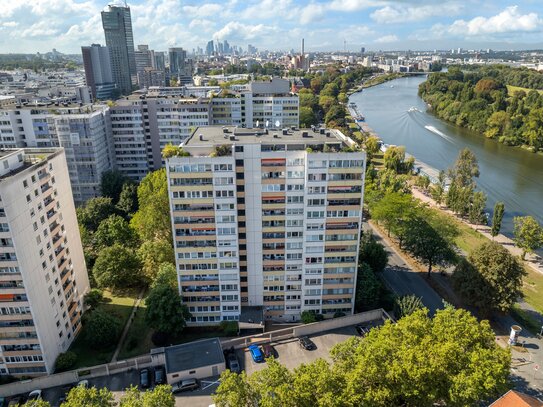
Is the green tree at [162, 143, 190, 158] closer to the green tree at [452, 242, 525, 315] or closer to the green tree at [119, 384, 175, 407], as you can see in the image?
the green tree at [119, 384, 175, 407]

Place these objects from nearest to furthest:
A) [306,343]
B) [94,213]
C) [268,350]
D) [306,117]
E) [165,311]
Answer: [268,350] → [306,343] → [165,311] → [94,213] → [306,117]

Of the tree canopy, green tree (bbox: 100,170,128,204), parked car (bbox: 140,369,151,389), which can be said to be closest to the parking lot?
parked car (bbox: 140,369,151,389)

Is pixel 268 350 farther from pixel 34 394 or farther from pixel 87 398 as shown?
pixel 34 394

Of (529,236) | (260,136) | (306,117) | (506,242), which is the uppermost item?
(260,136)

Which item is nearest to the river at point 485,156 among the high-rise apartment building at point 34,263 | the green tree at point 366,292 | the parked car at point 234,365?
the green tree at point 366,292

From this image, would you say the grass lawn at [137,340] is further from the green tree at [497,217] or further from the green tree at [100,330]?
the green tree at [497,217]

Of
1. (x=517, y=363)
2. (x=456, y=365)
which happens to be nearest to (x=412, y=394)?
(x=456, y=365)

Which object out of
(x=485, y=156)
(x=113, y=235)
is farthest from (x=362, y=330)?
(x=485, y=156)
